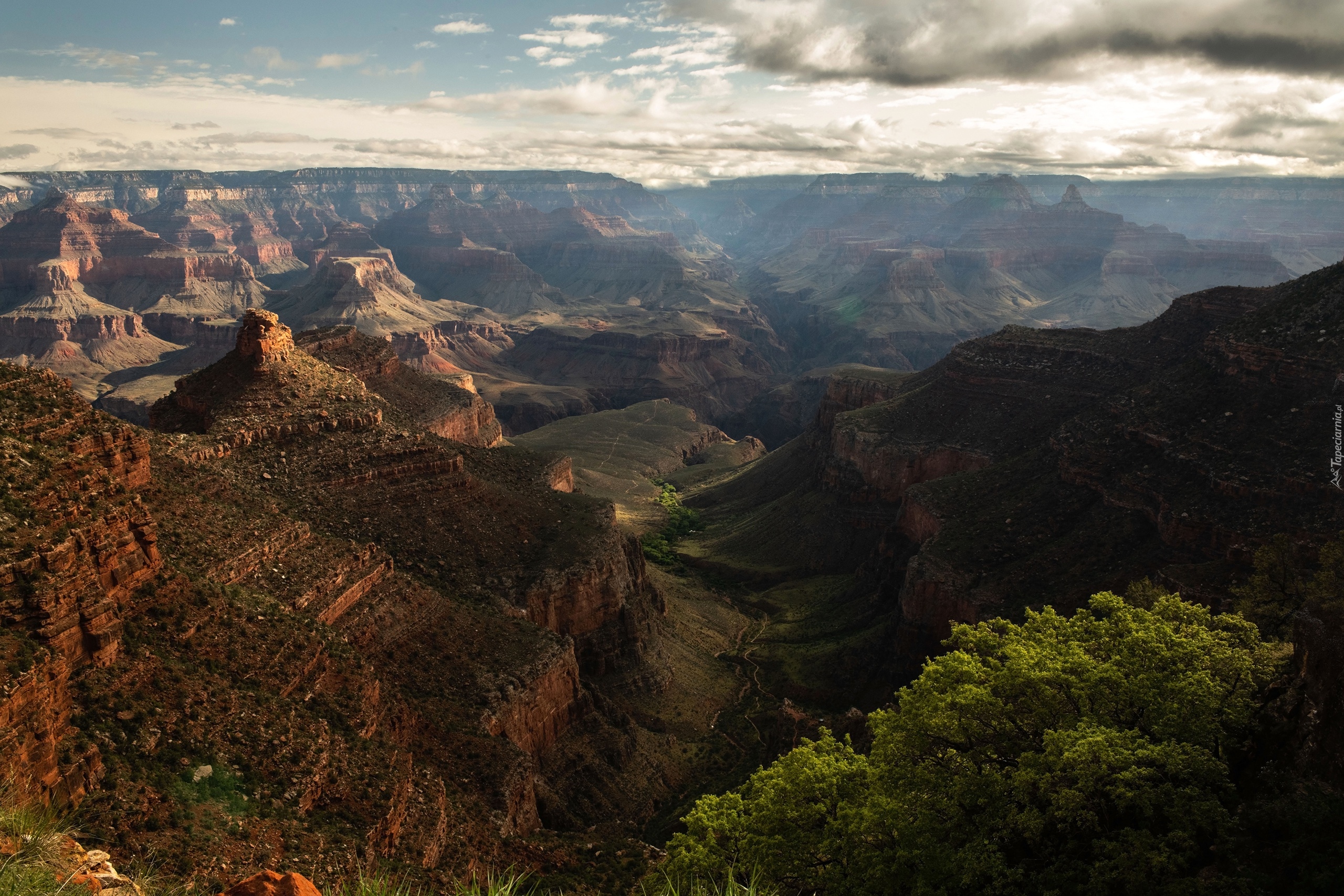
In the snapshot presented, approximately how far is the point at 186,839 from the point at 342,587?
23315 mm

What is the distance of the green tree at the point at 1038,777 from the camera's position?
25406 millimetres

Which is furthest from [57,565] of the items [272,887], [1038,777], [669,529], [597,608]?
[669,529]

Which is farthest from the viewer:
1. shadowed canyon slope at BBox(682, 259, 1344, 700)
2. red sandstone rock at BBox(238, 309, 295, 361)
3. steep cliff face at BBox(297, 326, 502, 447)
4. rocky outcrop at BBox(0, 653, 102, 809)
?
steep cliff face at BBox(297, 326, 502, 447)

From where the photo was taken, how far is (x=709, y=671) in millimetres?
78750

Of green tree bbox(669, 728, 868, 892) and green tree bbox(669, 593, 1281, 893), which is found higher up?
green tree bbox(669, 593, 1281, 893)

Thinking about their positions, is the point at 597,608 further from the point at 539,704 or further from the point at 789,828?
the point at 789,828

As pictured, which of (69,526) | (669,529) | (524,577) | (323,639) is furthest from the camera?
(669,529)

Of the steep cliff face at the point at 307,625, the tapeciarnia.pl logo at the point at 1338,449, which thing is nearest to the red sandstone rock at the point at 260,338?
the steep cliff face at the point at 307,625

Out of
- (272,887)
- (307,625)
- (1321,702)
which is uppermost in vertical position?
(1321,702)

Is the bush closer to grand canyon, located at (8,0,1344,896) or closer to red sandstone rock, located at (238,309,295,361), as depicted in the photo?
grand canyon, located at (8,0,1344,896)

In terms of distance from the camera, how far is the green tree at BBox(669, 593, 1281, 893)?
25406mm

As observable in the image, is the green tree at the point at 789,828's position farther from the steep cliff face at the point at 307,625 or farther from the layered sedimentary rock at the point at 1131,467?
the layered sedimentary rock at the point at 1131,467

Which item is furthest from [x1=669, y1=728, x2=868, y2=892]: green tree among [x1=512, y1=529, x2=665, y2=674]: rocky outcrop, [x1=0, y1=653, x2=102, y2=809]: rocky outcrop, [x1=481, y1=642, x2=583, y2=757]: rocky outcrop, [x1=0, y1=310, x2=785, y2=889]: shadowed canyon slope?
[x1=512, y1=529, x2=665, y2=674]: rocky outcrop

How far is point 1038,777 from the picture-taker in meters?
27.0
